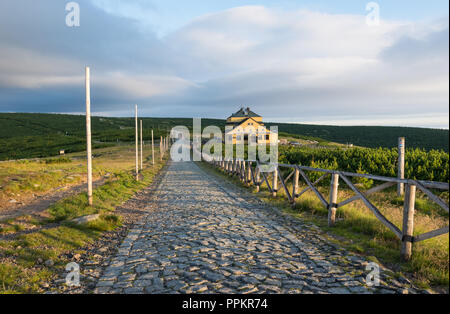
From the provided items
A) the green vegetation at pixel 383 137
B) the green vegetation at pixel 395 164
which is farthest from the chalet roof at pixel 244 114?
the green vegetation at pixel 395 164

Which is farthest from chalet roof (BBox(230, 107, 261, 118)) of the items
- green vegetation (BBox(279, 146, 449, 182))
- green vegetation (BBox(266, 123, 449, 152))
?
green vegetation (BBox(279, 146, 449, 182))

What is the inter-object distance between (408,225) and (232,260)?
3076 mm

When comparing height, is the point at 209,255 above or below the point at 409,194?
below

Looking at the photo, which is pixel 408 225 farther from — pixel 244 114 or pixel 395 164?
pixel 244 114

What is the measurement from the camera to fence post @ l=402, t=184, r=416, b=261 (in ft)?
15.4

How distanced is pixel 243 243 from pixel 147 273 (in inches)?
87.0

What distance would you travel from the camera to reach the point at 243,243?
5930mm

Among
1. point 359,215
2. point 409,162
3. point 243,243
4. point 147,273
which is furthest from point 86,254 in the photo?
point 409,162

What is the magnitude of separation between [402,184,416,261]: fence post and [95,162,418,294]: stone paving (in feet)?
2.34

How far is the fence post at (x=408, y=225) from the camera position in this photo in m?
4.71

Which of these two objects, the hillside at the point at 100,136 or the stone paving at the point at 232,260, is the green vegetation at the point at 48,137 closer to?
the hillside at the point at 100,136

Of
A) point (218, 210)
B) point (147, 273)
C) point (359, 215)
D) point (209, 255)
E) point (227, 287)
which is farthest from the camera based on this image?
point (218, 210)

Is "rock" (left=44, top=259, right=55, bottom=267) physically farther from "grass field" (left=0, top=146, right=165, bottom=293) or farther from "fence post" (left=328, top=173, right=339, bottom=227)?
"fence post" (left=328, top=173, right=339, bottom=227)
